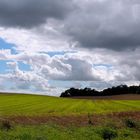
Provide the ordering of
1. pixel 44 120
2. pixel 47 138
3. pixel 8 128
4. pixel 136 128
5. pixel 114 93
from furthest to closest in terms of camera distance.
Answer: pixel 114 93, pixel 44 120, pixel 136 128, pixel 8 128, pixel 47 138

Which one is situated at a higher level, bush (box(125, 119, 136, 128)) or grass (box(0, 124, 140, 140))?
bush (box(125, 119, 136, 128))

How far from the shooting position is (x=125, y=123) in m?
45.7

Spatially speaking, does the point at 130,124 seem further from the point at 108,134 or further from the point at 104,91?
the point at 104,91

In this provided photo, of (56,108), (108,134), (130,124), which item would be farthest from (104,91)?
(108,134)

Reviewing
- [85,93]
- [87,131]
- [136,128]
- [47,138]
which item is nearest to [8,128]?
[87,131]

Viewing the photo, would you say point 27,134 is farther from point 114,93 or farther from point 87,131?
point 114,93

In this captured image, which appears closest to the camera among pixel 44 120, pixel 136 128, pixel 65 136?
pixel 65 136

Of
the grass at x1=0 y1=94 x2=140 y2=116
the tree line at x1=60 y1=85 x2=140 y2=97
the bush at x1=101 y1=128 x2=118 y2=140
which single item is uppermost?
the tree line at x1=60 y1=85 x2=140 y2=97

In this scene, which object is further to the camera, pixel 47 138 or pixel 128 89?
pixel 128 89

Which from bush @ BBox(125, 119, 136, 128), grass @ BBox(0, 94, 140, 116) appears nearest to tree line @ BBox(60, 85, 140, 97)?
grass @ BBox(0, 94, 140, 116)

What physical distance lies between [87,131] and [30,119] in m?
18.6

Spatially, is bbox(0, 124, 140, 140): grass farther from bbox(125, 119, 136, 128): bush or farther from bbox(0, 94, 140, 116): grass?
bbox(0, 94, 140, 116): grass

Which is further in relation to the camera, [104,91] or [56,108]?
[104,91]

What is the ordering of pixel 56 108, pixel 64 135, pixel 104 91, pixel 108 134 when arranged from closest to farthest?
pixel 64 135 < pixel 108 134 < pixel 56 108 < pixel 104 91
